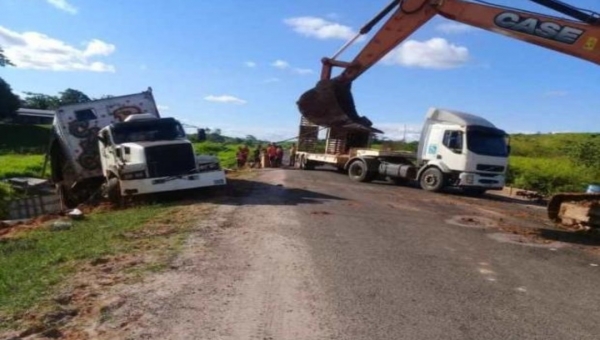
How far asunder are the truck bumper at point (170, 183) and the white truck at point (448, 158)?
8772 mm

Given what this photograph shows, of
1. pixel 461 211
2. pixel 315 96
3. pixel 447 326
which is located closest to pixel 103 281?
pixel 447 326

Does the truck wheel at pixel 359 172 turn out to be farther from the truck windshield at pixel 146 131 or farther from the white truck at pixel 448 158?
the truck windshield at pixel 146 131

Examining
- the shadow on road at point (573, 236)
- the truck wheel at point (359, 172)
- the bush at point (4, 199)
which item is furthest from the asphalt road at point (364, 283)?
the bush at point (4, 199)

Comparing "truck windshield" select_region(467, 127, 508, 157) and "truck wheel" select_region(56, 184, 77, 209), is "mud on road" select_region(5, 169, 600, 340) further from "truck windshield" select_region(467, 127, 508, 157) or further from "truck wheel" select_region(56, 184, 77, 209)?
"truck wheel" select_region(56, 184, 77, 209)

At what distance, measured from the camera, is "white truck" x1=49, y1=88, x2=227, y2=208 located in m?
15.6

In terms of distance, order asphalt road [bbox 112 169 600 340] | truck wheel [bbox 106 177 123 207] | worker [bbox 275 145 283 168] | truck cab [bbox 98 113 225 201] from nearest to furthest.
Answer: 1. asphalt road [bbox 112 169 600 340]
2. truck cab [bbox 98 113 225 201]
3. truck wheel [bbox 106 177 123 207]
4. worker [bbox 275 145 283 168]

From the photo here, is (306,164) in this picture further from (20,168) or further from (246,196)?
(20,168)

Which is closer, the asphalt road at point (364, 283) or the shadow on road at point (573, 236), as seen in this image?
the asphalt road at point (364, 283)

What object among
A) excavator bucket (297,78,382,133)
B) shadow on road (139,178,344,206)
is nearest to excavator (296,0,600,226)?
excavator bucket (297,78,382,133)

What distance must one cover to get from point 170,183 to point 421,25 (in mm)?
10683

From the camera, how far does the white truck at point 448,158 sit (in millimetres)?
20344

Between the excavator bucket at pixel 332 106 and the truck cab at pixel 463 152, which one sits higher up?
the excavator bucket at pixel 332 106

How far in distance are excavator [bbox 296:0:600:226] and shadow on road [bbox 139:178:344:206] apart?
20.3 ft

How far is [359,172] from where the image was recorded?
24.2 metres
